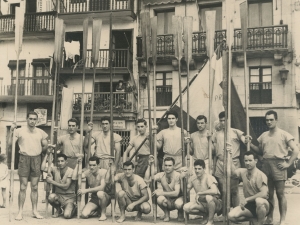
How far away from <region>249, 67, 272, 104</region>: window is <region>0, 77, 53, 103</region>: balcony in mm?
8286

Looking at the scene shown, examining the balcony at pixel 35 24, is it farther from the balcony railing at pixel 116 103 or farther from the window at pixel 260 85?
the window at pixel 260 85

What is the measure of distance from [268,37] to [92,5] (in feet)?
24.5

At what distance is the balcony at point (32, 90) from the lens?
17.3m

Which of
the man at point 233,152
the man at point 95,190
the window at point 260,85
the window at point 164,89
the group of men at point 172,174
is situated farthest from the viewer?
the window at point 164,89

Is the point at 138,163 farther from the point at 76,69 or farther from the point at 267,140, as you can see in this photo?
the point at 76,69

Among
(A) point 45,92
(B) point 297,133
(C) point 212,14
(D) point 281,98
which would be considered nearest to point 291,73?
(D) point 281,98

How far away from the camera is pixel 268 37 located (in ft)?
49.3

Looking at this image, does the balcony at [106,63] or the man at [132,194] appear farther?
the balcony at [106,63]

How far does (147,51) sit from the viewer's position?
796 centimetres

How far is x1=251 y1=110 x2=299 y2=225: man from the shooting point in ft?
21.3

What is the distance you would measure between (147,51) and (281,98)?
8.41 meters

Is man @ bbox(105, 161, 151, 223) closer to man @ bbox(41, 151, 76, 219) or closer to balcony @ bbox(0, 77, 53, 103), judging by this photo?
man @ bbox(41, 151, 76, 219)

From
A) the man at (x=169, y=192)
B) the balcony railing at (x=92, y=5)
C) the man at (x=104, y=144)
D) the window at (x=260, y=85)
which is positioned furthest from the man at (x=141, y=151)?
the balcony railing at (x=92, y=5)

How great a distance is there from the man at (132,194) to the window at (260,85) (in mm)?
9254
